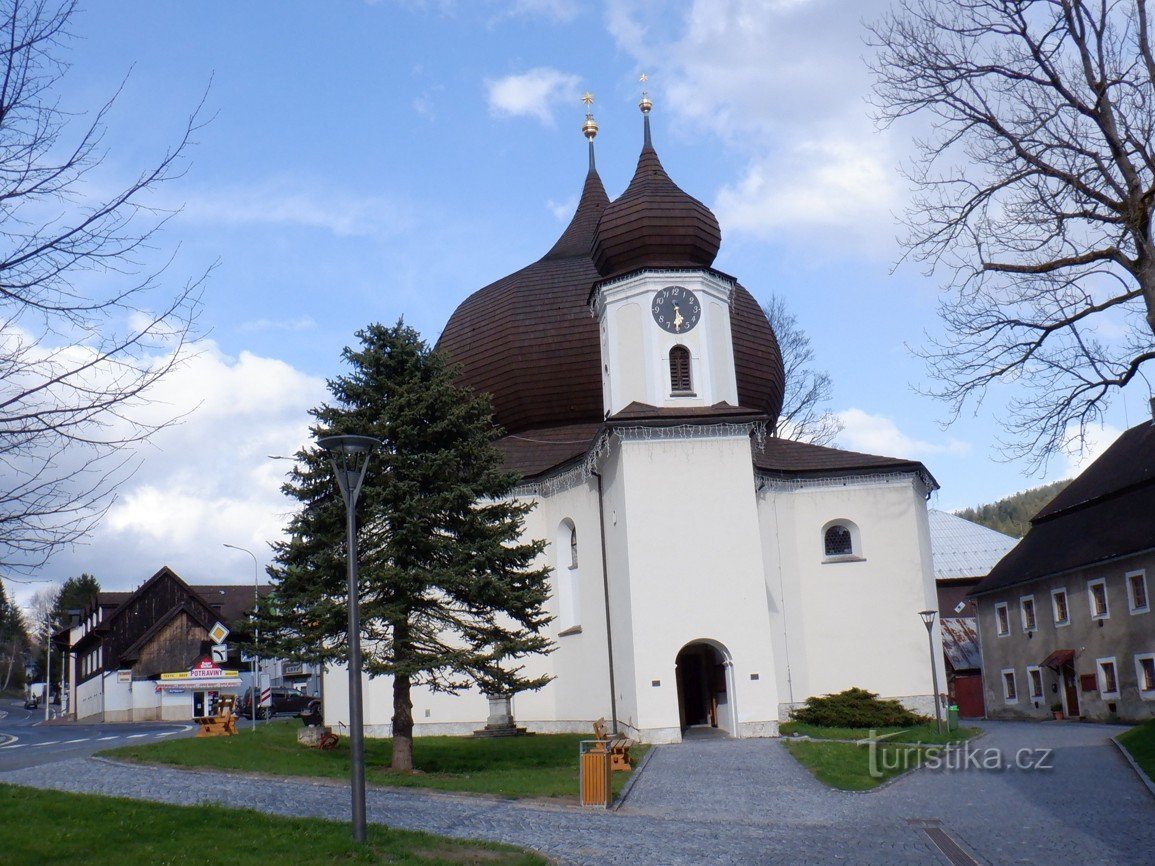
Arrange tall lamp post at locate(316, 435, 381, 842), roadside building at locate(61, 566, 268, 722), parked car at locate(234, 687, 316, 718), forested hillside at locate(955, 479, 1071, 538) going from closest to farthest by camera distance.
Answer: tall lamp post at locate(316, 435, 381, 842) → parked car at locate(234, 687, 316, 718) → roadside building at locate(61, 566, 268, 722) → forested hillside at locate(955, 479, 1071, 538)

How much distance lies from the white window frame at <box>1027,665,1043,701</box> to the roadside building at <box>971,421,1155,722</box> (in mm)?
31

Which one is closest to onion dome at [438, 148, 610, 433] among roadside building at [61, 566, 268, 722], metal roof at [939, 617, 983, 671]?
metal roof at [939, 617, 983, 671]

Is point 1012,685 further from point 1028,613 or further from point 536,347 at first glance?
point 536,347

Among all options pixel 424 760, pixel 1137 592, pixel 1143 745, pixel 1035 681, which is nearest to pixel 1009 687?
pixel 1035 681

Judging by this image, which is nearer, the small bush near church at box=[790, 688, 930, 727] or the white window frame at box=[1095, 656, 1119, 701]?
the small bush near church at box=[790, 688, 930, 727]

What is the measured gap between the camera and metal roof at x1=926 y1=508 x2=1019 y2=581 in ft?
169

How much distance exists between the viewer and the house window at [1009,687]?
37.1 meters

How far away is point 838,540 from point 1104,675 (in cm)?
865

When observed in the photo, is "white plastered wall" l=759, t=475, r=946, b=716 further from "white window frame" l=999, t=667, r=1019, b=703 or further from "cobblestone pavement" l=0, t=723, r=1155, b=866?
"white window frame" l=999, t=667, r=1019, b=703

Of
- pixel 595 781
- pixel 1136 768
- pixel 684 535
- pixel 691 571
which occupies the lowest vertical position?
pixel 1136 768

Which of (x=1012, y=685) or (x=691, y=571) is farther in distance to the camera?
(x=1012, y=685)

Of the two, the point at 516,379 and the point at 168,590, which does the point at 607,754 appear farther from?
the point at 168,590

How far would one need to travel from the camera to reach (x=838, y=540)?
2989 cm

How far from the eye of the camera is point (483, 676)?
2028 centimetres
